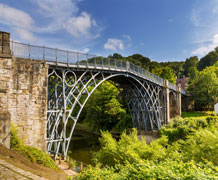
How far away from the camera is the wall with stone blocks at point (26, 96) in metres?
8.53

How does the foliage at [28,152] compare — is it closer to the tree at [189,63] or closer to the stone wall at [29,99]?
the stone wall at [29,99]

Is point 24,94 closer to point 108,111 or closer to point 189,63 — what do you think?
point 108,111

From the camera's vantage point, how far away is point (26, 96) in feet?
30.8

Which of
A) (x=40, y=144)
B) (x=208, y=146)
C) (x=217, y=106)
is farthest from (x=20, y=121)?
(x=217, y=106)

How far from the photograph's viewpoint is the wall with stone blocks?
853 centimetres

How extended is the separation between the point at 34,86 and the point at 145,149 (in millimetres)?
7115

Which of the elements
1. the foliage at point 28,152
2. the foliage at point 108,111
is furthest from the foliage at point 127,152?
the foliage at point 108,111

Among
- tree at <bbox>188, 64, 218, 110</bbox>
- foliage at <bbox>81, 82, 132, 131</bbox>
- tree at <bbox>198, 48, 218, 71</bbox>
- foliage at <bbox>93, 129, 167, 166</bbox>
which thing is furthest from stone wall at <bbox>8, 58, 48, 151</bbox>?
tree at <bbox>198, 48, 218, 71</bbox>

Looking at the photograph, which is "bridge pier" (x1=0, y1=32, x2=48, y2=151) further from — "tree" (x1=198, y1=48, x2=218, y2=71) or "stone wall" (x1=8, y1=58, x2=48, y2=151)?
"tree" (x1=198, y1=48, x2=218, y2=71)

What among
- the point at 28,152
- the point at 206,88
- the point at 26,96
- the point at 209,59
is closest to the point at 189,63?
the point at 209,59

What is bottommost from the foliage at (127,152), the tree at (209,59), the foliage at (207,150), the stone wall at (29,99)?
the foliage at (127,152)

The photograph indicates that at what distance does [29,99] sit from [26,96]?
0.22m

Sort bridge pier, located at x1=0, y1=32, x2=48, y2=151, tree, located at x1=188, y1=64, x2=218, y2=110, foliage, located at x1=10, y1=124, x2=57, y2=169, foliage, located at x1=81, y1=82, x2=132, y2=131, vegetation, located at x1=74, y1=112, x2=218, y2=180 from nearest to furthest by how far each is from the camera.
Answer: vegetation, located at x1=74, y1=112, x2=218, y2=180 → foliage, located at x1=10, y1=124, x2=57, y2=169 → bridge pier, located at x1=0, y1=32, x2=48, y2=151 → foliage, located at x1=81, y1=82, x2=132, y2=131 → tree, located at x1=188, y1=64, x2=218, y2=110

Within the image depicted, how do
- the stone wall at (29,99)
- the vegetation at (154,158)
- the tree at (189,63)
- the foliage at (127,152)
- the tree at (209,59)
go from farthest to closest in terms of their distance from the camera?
the tree at (189,63) < the tree at (209,59) < the foliage at (127,152) < the stone wall at (29,99) < the vegetation at (154,158)
